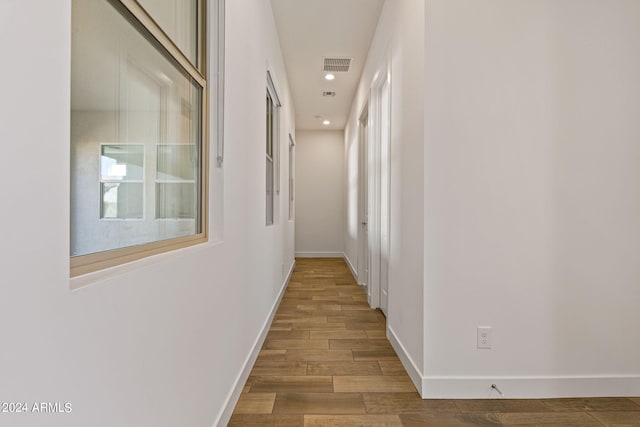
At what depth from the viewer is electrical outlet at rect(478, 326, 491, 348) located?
6.21 feet

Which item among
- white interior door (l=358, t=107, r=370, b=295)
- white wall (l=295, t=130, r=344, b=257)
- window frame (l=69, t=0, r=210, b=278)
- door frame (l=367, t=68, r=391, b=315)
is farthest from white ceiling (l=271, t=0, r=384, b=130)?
white wall (l=295, t=130, r=344, b=257)

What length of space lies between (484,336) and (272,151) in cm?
268

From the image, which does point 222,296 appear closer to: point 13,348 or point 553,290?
point 13,348

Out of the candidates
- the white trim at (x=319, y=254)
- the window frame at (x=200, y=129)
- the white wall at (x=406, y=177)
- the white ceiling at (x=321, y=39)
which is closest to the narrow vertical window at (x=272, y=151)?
the white ceiling at (x=321, y=39)

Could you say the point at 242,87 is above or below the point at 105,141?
above

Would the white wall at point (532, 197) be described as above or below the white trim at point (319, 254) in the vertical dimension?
above

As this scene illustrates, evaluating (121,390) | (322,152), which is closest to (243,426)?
(121,390)

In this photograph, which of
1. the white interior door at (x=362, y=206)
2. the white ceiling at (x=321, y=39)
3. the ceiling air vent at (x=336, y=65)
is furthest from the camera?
the white interior door at (x=362, y=206)

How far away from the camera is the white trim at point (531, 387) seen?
1878 millimetres

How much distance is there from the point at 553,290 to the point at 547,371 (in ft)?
1.49

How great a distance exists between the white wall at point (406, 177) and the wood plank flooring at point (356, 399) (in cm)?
20

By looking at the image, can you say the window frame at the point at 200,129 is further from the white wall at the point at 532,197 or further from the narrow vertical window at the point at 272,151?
the narrow vertical window at the point at 272,151

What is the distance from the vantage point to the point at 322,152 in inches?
296

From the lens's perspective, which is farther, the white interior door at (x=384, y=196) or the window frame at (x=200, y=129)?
the white interior door at (x=384, y=196)
